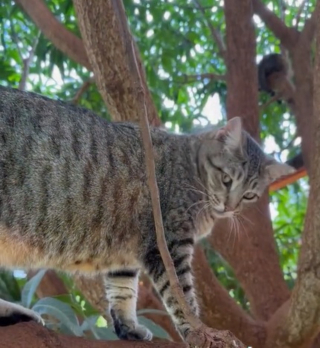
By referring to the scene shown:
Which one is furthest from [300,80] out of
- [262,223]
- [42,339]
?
[42,339]

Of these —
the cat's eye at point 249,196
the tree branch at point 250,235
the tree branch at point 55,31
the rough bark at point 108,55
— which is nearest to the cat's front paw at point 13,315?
the cat's eye at point 249,196

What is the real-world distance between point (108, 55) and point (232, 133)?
1.91 feet

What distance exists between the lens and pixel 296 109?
3244 millimetres

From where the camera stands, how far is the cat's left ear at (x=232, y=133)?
2242 mm

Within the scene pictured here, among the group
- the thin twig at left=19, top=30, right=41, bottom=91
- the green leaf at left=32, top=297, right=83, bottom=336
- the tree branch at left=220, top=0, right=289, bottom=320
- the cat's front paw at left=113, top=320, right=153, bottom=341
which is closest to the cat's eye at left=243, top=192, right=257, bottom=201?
the tree branch at left=220, top=0, right=289, bottom=320

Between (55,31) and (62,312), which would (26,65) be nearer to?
(55,31)

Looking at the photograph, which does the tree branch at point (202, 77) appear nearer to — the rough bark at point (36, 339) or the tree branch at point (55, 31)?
→ the tree branch at point (55, 31)

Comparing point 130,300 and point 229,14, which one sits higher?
point 229,14

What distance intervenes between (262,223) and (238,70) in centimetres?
70

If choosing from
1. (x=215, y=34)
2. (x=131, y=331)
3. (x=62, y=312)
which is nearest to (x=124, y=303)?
(x=131, y=331)

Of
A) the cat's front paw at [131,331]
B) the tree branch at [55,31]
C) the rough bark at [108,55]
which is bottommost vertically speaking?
the cat's front paw at [131,331]

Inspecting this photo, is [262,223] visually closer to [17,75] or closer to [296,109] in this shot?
[296,109]

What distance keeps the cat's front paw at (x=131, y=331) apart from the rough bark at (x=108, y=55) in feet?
2.58

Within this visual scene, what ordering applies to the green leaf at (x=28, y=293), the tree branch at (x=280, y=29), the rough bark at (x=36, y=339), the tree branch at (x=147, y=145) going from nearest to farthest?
the tree branch at (x=147, y=145)
the rough bark at (x=36, y=339)
the green leaf at (x=28, y=293)
the tree branch at (x=280, y=29)
